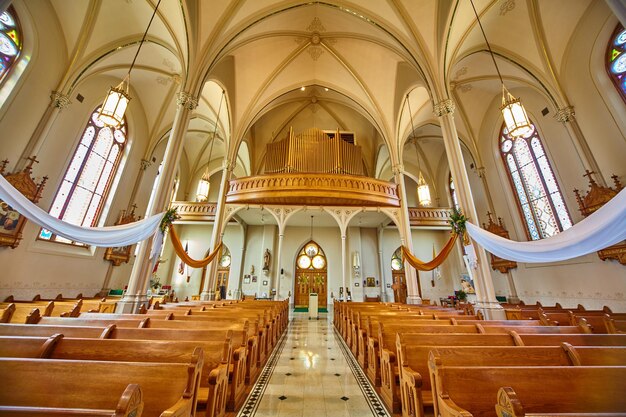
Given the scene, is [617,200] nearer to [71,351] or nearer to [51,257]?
[71,351]

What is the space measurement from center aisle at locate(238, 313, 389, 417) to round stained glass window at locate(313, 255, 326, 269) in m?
9.86

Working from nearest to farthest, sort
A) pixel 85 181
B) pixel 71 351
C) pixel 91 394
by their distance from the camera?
pixel 91 394 → pixel 71 351 → pixel 85 181

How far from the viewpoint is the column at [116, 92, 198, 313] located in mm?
4895

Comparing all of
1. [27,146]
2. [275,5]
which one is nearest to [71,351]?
[27,146]

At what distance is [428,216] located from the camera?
12.1 m

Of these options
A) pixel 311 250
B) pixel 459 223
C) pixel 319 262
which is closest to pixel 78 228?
pixel 459 223

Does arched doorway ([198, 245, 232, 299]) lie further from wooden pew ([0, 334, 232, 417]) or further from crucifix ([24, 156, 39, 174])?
wooden pew ([0, 334, 232, 417])

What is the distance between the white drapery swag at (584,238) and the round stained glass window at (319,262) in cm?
1206

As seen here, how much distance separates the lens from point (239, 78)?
32.3 ft

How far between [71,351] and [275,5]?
984 centimetres

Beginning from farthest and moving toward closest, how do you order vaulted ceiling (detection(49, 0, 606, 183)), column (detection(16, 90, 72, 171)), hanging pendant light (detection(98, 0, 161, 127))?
vaulted ceiling (detection(49, 0, 606, 183)), column (detection(16, 90, 72, 171)), hanging pendant light (detection(98, 0, 161, 127))

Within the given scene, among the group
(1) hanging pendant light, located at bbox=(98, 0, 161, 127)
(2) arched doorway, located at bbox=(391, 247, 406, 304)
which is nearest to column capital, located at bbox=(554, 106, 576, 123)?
(2) arched doorway, located at bbox=(391, 247, 406, 304)

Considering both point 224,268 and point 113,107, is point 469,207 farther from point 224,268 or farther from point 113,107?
point 224,268

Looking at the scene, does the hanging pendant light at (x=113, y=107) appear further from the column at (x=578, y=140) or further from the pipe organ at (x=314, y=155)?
the column at (x=578, y=140)
